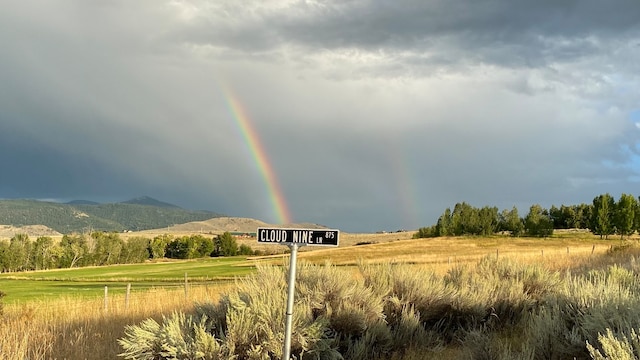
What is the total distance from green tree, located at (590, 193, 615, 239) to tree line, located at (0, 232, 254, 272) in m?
78.7

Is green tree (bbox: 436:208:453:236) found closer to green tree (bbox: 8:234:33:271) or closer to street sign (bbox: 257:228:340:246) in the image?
green tree (bbox: 8:234:33:271)

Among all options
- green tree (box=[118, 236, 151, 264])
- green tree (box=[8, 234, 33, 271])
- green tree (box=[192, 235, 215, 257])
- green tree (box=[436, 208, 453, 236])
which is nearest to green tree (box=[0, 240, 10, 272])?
green tree (box=[8, 234, 33, 271])

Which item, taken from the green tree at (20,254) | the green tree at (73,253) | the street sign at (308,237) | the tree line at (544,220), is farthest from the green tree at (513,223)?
the street sign at (308,237)

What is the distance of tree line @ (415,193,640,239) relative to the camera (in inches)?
3679

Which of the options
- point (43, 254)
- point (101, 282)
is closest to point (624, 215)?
point (101, 282)

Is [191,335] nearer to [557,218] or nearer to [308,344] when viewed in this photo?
[308,344]

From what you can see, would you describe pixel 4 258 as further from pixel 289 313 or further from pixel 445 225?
pixel 289 313

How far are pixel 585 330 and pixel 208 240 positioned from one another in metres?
135

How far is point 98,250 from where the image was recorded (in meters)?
122

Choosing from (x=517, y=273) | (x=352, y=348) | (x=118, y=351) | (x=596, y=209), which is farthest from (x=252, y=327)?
(x=596, y=209)

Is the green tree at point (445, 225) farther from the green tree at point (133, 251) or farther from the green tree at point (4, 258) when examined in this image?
the green tree at point (4, 258)

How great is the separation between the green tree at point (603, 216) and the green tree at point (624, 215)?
1517mm

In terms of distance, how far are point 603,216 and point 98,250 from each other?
10556cm

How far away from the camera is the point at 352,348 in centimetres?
746
